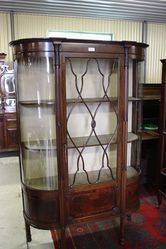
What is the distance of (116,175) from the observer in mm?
2123

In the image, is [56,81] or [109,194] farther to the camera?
[109,194]

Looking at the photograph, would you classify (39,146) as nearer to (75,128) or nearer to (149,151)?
(75,128)

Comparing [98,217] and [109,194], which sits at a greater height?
[109,194]

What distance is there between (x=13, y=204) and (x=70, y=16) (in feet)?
13.3

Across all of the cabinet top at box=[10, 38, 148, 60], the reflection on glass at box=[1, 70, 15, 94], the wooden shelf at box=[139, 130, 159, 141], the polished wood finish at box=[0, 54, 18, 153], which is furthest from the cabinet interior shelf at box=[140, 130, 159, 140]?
the reflection on glass at box=[1, 70, 15, 94]

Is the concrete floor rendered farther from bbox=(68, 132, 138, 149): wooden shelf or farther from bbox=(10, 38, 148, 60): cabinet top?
bbox=(10, 38, 148, 60): cabinet top

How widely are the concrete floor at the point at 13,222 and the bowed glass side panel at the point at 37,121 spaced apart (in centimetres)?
67

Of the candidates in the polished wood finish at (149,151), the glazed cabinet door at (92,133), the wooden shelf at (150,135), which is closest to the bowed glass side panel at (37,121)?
the glazed cabinet door at (92,133)

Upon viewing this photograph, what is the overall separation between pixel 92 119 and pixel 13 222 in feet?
4.98

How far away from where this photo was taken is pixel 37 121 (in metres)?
1.99

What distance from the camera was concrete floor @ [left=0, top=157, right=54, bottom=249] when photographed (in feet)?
7.38

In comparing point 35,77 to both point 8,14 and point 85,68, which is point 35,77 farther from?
point 8,14

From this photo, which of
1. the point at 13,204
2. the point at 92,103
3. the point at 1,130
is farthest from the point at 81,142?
the point at 1,130

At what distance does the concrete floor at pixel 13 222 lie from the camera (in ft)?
7.38
